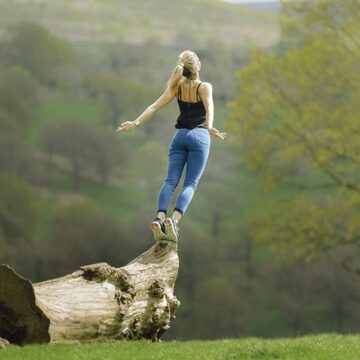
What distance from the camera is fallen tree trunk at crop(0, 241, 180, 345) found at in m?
13.7

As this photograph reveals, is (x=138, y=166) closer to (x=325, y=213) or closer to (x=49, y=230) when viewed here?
(x=49, y=230)

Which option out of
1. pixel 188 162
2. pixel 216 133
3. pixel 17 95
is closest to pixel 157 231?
pixel 188 162

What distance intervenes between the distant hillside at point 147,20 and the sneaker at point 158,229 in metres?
73.2

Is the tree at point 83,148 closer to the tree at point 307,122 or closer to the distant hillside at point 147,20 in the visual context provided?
the distant hillside at point 147,20

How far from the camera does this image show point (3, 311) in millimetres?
13812

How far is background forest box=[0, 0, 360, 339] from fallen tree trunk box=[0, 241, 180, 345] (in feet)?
63.6

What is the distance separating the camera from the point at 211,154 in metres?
74.4

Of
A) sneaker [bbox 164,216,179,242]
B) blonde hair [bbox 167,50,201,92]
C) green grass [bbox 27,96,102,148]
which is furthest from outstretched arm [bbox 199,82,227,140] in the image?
green grass [bbox 27,96,102,148]

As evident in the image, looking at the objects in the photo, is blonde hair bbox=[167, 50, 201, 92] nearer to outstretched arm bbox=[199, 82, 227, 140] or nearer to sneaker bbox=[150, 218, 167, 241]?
outstretched arm bbox=[199, 82, 227, 140]

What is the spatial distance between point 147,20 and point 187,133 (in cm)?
8692

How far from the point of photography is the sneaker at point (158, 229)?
15078 mm

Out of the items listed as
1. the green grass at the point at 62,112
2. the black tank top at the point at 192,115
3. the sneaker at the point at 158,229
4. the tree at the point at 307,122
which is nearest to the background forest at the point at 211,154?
the tree at the point at 307,122

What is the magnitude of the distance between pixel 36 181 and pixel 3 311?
2328 inches

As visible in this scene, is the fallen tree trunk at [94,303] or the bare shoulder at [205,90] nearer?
the fallen tree trunk at [94,303]
